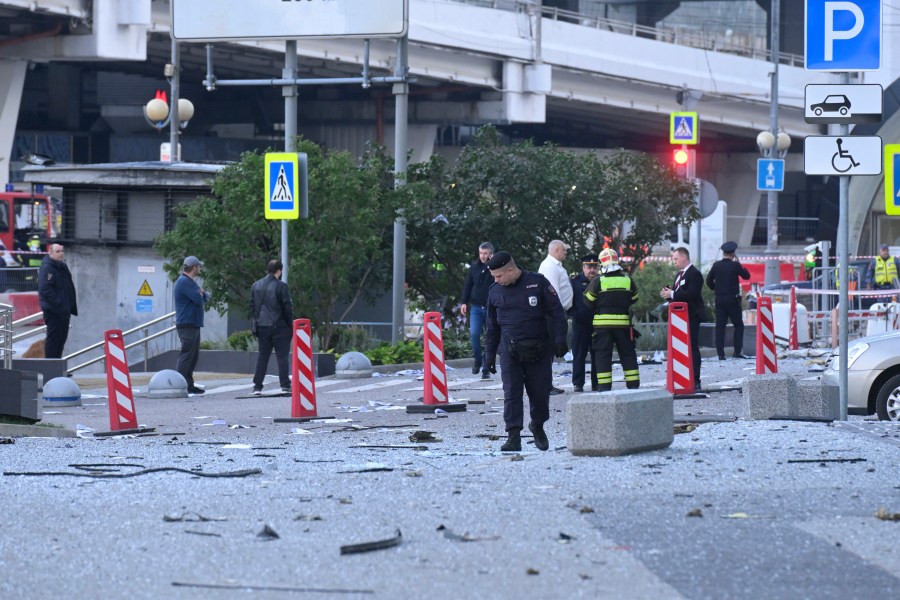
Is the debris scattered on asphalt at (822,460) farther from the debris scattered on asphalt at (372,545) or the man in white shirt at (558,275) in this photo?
the man in white shirt at (558,275)

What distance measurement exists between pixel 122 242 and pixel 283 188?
19.9 ft

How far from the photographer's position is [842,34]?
43.2 ft

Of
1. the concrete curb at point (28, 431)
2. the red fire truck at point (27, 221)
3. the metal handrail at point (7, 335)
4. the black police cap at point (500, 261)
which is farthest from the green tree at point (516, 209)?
the red fire truck at point (27, 221)

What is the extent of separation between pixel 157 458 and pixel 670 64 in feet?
164

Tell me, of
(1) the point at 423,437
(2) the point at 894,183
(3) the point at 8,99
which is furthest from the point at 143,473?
(3) the point at 8,99

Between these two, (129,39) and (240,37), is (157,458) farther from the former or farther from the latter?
(129,39)

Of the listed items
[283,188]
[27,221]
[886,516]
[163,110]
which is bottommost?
[886,516]

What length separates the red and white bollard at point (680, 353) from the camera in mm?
18312

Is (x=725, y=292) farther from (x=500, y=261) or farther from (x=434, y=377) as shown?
(x=500, y=261)

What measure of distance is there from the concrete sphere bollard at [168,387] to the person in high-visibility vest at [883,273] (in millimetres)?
21580

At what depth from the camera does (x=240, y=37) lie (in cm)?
2559

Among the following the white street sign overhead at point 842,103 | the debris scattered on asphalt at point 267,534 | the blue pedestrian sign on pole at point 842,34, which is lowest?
the debris scattered on asphalt at point 267,534

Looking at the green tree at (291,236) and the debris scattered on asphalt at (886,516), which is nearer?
the debris scattered on asphalt at (886,516)

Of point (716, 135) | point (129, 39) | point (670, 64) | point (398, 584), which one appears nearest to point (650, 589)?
point (398, 584)
